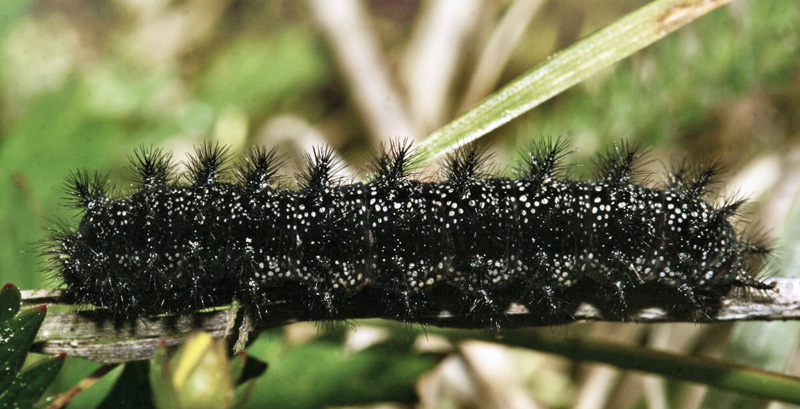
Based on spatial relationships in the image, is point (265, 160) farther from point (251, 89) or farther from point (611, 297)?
point (251, 89)

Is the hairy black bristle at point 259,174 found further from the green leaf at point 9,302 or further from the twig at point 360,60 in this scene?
the twig at point 360,60

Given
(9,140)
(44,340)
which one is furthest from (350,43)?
(44,340)

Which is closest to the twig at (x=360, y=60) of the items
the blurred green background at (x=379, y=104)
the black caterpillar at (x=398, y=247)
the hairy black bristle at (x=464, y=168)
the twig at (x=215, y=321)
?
the blurred green background at (x=379, y=104)

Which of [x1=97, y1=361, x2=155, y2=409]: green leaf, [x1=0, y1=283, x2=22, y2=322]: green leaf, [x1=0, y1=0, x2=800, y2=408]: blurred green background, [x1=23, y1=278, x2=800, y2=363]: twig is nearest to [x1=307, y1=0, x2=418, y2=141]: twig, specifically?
[x1=0, y1=0, x2=800, y2=408]: blurred green background

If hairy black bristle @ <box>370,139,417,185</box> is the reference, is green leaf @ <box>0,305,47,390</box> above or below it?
below

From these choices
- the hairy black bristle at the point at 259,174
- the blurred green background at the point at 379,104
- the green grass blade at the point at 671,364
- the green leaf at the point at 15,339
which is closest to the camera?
the green leaf at the point at 15,339

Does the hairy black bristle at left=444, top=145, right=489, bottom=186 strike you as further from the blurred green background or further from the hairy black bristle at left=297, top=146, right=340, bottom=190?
the blurred green background
